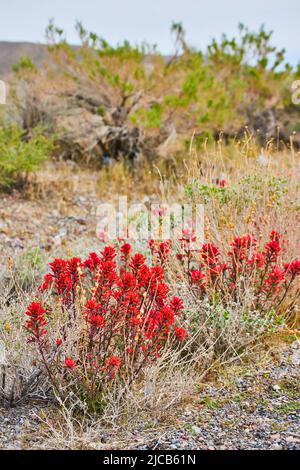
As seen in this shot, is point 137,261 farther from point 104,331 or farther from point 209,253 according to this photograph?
point 209,253

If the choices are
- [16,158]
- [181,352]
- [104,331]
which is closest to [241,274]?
[181,352]

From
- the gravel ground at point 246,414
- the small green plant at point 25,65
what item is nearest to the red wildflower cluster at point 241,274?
the gravel ground at point 246,414

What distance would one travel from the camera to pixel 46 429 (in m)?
2.55

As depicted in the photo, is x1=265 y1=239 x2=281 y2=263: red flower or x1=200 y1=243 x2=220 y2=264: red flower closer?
x1=265 y1=239 x2=281 y2=263: red flower

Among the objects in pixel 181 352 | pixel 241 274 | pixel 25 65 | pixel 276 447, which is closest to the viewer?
pixel 276 447

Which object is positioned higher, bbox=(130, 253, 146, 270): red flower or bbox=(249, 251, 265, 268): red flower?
bbox=(130, 253, 146, 270): red flower

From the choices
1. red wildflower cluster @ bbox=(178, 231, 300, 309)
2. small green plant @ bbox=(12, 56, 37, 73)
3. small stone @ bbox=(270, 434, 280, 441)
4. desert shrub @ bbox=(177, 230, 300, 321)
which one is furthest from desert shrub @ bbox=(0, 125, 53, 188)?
small stone @ bbox=(270, 434, 280, 441)

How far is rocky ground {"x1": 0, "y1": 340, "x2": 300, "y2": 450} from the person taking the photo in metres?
2.51

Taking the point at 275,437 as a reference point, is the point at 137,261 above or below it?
above

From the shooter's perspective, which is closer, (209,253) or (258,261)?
(258,261)

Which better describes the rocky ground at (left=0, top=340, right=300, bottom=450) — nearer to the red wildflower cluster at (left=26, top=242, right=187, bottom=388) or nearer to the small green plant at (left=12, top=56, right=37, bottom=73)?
the red wildflower cluster at (left=26, top=242, right=187, bottom=388)

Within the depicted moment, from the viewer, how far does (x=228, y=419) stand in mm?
2691
